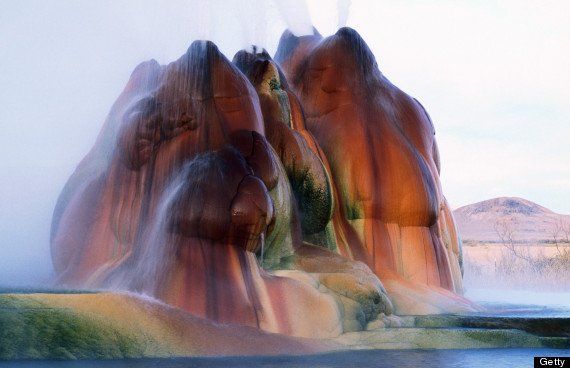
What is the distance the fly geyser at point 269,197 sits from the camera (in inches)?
260

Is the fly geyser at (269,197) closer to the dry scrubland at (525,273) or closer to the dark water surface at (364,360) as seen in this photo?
the dark water surface at (364,360)

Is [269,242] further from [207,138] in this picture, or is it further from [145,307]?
[145,307]

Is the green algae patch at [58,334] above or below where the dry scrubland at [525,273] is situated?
above

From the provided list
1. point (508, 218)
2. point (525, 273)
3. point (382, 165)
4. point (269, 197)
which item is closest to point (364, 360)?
point (269, 197)

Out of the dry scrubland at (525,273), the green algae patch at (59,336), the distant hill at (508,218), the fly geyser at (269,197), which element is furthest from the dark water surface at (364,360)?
the distant hill at (508,218)

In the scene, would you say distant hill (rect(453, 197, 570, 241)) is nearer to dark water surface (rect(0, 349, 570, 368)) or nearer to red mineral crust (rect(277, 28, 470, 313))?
red mineral crust (rect(277, 28, 470, 313))

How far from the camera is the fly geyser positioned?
21.7 ft

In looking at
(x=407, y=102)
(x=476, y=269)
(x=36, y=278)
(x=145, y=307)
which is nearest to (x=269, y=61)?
(x=407, y=102)

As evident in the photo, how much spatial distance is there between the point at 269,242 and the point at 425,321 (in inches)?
78.5

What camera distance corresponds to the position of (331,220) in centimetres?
927

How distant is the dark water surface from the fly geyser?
2.84 ft

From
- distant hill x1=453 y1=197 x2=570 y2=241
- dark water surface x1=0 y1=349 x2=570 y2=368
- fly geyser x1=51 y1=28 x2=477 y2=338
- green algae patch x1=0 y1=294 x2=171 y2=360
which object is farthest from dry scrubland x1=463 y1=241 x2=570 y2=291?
green algae patch x1=0 y1=294 x2=171 y2=360

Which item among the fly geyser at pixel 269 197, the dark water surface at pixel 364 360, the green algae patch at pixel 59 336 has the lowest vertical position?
the dark water surface at pixel 364 360

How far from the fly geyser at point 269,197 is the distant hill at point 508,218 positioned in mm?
30290
